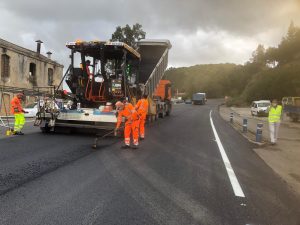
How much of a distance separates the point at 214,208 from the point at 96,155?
16.0ft

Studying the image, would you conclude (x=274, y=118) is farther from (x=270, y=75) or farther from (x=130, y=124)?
(x=270, y=75)

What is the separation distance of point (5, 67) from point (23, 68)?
262 centimetres

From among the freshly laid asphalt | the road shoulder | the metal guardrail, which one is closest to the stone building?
the metal guardrail

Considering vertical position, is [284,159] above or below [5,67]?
below

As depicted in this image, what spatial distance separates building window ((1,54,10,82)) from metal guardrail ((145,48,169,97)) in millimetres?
13909

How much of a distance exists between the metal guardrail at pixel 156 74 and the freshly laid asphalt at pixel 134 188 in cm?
907

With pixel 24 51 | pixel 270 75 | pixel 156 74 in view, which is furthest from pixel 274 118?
pixel 270 75

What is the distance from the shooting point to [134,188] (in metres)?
6.41

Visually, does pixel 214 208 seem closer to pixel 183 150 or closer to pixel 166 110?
pixel 183 150

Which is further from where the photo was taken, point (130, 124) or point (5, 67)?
point (5, 67)

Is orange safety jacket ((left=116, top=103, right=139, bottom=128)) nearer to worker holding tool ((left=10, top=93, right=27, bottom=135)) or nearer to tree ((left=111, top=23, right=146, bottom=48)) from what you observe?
worker holding tool ((left=10, top=93, right=27, bottom=135))

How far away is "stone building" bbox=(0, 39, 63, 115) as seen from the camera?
101 ft

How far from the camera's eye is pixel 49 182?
6633mm

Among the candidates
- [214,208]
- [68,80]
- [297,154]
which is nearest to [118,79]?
[68,80]
